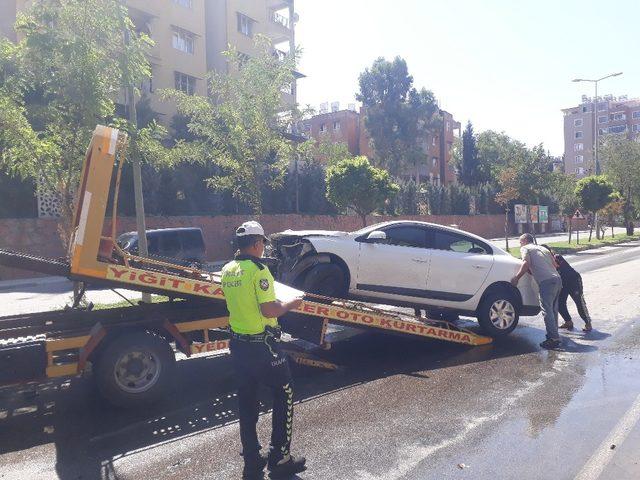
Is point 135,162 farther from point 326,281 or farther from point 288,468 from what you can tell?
point 288,468

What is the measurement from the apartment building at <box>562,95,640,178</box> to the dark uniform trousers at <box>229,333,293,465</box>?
11581 cm

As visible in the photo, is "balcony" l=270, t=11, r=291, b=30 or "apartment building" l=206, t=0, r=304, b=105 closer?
"apartment building" l=206, t=0, r=304, b=105

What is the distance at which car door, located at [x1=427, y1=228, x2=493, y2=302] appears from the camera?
832cm

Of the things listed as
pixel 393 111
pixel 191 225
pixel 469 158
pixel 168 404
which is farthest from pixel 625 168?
pixel 168 404

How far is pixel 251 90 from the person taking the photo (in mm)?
25766

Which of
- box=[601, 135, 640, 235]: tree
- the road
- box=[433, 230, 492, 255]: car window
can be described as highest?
box=[601, 135, 640, 235]: tree

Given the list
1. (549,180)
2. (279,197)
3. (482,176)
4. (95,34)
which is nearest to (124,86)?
(95,34)

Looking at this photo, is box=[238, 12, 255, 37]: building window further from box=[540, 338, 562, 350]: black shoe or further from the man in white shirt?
box=[540, 338, 562, 350]: black shoe

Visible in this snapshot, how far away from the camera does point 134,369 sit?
5.52m

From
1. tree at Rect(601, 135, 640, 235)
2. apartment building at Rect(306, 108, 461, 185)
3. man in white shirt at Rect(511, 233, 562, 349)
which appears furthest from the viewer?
apartment building at Rect(306, 108, 461, 185)

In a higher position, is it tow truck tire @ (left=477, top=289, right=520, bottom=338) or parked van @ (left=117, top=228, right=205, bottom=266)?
parked van @ (left=117, top=228, right=205, bottom=266)

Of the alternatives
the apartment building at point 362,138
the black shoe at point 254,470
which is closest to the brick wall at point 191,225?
the black shoe at point 254,470

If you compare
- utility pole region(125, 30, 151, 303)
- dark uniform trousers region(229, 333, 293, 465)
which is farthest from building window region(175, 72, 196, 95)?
dark uniform trousers region(229, 333, 293, 465)

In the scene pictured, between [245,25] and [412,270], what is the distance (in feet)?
119
